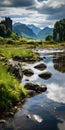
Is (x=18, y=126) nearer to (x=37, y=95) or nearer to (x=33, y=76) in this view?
(x=37, y=95)

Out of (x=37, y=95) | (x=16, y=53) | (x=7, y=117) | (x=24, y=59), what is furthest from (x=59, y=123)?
(x=16, y=53)

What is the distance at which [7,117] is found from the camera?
59.5 ft

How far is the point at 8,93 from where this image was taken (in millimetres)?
20078

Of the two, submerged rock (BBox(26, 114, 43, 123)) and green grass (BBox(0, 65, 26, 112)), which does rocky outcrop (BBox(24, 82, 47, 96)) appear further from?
submerged rock (BBox(26, 114, 43, 123))

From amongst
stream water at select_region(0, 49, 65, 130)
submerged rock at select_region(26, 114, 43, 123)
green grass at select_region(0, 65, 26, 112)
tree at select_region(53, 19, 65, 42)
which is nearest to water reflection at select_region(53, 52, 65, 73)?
stream water at select_region(0, 49, 65, 130)

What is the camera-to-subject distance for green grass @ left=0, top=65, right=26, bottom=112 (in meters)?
19.2

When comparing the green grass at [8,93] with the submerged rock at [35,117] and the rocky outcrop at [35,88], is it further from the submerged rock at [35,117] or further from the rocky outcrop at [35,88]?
the rocky outcrop at [35,88]

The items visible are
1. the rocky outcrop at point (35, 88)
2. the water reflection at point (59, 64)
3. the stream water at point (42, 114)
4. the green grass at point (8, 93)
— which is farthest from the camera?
the water reflection at point (59, 64)

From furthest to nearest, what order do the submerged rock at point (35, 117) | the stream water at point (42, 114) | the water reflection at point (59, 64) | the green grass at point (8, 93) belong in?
the water reflection at point (59, 64) < the green grass at point (8, 93) < the submerged rock at point (35, 117) < the stream water at point (42, 114)

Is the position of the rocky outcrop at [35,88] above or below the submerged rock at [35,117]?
below

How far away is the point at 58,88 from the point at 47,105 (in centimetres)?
609

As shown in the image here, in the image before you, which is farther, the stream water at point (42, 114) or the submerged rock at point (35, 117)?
the submerged rock at point (35, 117)

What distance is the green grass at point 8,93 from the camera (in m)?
19.2

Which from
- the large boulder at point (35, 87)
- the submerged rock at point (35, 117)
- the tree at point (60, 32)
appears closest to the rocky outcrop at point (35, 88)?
the large boulder at point (35, 87)
